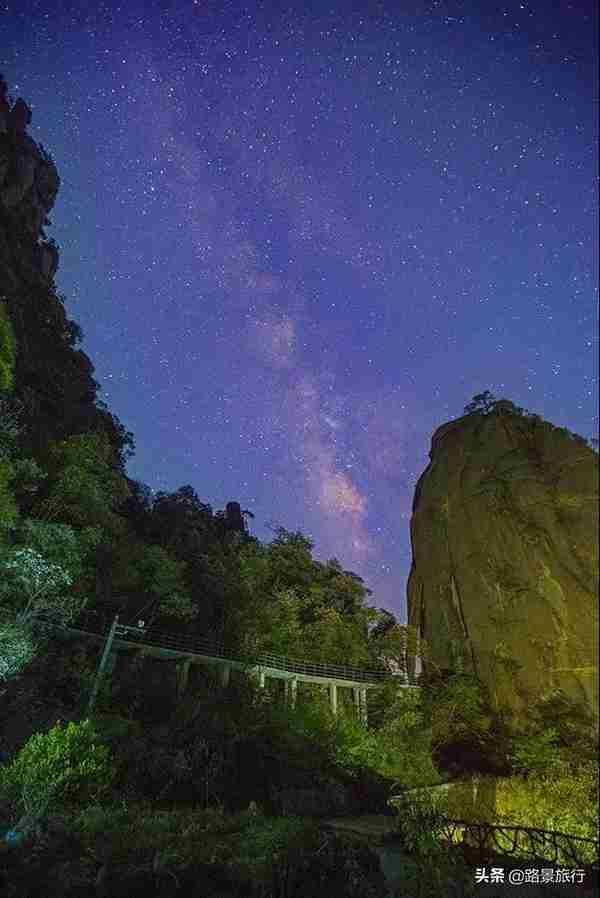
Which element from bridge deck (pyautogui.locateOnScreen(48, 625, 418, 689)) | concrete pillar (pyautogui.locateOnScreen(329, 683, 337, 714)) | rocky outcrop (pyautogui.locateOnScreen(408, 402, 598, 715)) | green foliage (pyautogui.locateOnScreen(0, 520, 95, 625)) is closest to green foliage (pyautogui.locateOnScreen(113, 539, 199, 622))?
bridge deck (pyautogui.locateOnScreen(48, 625, 418, 689))

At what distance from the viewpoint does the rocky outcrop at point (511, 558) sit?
2.62m

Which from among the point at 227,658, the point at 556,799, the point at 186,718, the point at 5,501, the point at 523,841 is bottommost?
the point at 523,841

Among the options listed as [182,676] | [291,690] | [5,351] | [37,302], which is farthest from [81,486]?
[37,302]

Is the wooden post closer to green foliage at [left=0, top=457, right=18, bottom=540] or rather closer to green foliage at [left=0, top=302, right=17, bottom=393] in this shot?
green foliage at [left=0, top=457, right=18, bottom=540]

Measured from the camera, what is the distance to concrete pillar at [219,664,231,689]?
67.5 ft

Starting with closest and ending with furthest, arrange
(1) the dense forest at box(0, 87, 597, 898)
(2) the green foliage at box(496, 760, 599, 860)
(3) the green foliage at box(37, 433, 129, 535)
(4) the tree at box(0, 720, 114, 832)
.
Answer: (2) the green foliage at box(496, 760, 599, 860) < (1) the dense forest at box(0, 87, 597, 898) < (4) the tree at box(0, 720, 114, 832) < (3) the green foliage at box(37, 433, 129, 535)

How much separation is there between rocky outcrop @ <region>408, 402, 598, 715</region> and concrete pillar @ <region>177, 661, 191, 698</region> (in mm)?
18417

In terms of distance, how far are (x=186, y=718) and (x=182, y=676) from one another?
522 centimetres

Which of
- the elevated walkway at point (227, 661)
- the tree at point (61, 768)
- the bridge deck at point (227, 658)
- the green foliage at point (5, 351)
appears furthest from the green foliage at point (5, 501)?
the bridge deck at point (227, 658)

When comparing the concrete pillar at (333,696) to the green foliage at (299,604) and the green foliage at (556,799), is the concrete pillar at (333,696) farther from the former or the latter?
the green foliage at (556,799)

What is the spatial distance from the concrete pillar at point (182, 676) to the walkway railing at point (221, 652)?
1.90 feet

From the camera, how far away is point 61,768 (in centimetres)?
912

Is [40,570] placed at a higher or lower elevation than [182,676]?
higher

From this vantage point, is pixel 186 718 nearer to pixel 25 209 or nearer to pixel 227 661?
pixel 227 661
